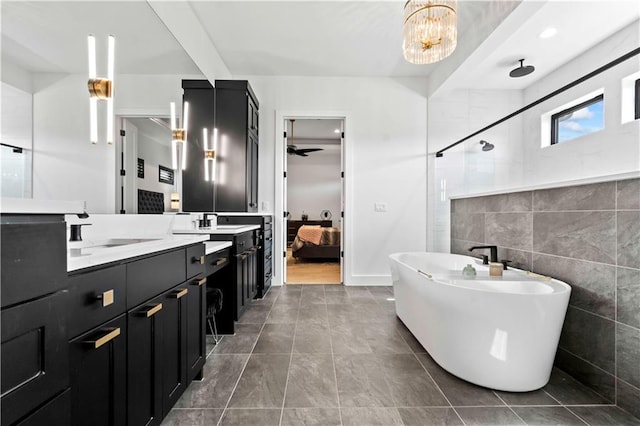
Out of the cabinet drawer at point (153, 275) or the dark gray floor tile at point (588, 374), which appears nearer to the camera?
the cabinet drawer at point (153, 275)

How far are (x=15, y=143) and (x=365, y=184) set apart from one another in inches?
131

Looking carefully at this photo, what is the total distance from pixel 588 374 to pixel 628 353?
0.96 ft

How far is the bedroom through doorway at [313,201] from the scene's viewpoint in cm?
493

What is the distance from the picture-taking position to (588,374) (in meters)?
1.58

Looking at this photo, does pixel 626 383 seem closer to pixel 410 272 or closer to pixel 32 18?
pixel 410 272

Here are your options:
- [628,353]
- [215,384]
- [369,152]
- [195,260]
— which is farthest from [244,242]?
[628,353]

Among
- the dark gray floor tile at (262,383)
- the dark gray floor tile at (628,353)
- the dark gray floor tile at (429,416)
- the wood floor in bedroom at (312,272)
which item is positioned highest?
the dark gray floor tile at (628,353)

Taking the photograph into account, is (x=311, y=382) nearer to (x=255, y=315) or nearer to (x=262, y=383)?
(x=262, y=383)

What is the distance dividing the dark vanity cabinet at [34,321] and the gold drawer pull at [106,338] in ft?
0.44

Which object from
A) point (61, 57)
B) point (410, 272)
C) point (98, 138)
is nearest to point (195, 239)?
point (98, 138)

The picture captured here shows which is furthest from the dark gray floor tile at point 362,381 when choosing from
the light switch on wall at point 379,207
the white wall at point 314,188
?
the white wall at point 314,188

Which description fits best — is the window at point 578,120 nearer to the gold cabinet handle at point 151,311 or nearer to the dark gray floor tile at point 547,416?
the dark gray floor tile at point 547,416

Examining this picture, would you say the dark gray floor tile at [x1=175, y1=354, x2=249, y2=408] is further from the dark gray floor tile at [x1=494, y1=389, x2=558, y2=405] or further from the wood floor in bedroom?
the wood floor in bedroom

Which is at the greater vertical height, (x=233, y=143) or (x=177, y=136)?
(x=233, y=143)
